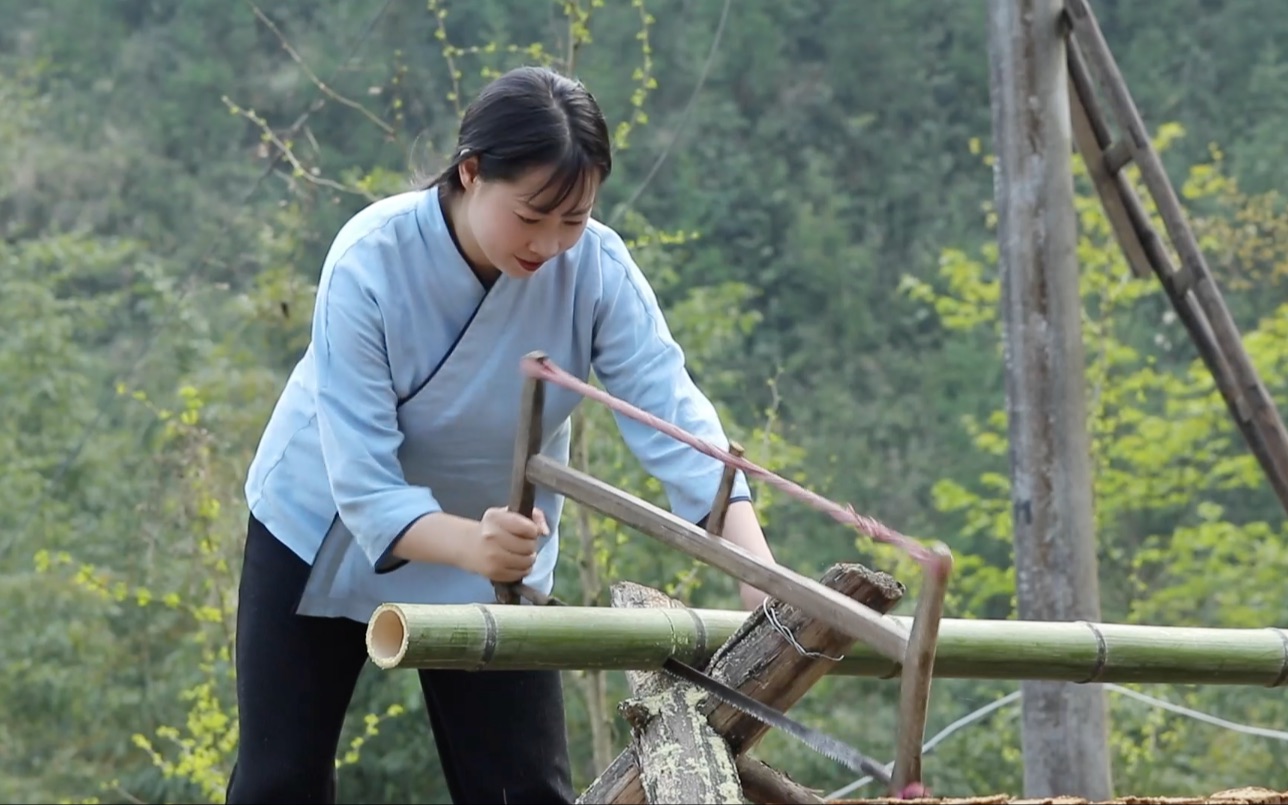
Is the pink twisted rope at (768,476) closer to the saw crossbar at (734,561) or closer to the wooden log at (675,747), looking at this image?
the saw crossbar at (734,561)

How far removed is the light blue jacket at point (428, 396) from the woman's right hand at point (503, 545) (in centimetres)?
10

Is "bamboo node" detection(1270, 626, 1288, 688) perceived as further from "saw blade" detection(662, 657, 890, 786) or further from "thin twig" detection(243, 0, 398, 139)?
"thin twig" detection(243, 0, 398, 139)

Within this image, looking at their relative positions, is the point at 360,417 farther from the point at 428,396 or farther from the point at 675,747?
the point at 675,747

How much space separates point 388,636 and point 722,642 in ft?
1.24

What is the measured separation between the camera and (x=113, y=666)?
9.66 meters

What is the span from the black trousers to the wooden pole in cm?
209

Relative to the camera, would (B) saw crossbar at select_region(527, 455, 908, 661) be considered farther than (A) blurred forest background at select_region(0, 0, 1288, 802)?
No

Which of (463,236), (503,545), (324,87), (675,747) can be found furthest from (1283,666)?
(324,87)

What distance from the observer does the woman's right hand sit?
1.93 meters

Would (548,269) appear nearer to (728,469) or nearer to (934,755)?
(728,469)

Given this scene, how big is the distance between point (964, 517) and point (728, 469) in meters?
12.4

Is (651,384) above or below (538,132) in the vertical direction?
below

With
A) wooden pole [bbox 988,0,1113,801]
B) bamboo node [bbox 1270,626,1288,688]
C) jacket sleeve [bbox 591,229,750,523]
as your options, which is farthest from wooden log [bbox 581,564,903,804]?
wooden pole [bbox 988,0,1113,801]

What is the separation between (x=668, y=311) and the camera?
32.7 ft
